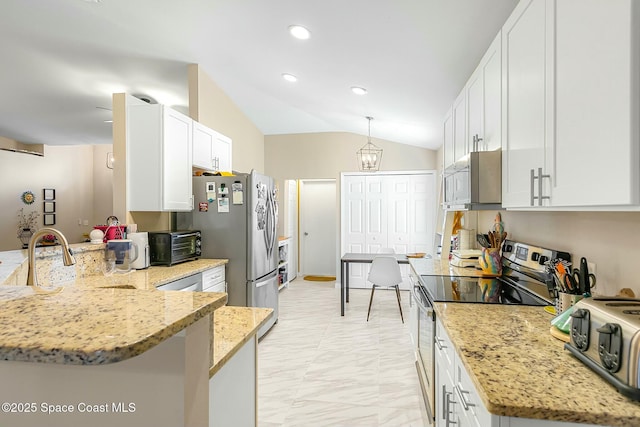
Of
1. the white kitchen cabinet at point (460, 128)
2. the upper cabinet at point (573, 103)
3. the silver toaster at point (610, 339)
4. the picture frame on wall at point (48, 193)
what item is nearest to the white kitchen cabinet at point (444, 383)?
the silver toaster at point (610, 339)

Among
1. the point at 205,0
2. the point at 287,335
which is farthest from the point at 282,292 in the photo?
the point at 205,0

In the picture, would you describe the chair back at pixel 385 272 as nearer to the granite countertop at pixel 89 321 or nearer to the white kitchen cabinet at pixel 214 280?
the white kitchen cabinet at pixel 214 280

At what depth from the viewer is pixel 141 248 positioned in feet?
9.55

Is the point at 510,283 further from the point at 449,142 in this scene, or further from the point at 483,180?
the point at 449,142

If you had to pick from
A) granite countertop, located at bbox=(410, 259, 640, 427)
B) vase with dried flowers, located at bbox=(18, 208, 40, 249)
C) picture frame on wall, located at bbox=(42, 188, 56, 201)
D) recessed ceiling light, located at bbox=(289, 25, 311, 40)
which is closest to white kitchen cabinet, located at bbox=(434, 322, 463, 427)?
granite countertop, located at bbox=(410, 259, 640, 427)

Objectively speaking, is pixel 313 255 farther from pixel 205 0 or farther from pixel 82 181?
pixel 205 0

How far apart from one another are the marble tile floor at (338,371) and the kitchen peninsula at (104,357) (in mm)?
1735

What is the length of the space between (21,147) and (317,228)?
207 inches

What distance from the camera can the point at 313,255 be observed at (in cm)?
727

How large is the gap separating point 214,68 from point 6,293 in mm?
3397

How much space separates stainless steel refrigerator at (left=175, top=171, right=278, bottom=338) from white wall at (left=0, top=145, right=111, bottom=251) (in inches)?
126

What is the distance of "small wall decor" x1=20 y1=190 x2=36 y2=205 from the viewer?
202 inches

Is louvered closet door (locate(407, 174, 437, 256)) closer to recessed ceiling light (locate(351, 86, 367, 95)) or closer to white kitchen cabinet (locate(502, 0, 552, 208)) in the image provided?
recessed ceiling light (locate(351, 86, 367, 95))

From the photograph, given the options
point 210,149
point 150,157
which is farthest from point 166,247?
point 210,149
